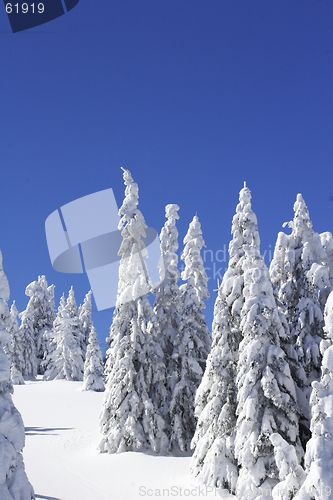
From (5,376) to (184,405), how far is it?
14.7 metres

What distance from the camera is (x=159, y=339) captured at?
26.1 m

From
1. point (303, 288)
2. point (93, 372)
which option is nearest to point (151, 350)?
point (303, 288)

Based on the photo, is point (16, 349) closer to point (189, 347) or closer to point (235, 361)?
point (189, 347)

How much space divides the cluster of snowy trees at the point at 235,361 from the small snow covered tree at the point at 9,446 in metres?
8.17

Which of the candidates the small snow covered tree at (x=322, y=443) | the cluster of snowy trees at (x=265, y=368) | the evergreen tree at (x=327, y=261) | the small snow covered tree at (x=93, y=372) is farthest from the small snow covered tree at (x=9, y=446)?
the small snow covered tree at (x=93, y=372)

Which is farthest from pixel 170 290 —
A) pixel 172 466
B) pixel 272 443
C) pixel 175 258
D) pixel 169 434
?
pixel 272 443

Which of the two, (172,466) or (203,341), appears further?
(203,341)

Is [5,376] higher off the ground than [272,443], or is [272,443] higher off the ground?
[5,376]

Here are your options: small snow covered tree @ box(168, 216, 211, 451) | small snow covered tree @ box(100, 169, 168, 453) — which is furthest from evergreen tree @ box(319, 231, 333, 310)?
small snow covered tree @ box(100, 169, 168, 453)

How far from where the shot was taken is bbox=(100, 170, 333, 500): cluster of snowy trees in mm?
14828

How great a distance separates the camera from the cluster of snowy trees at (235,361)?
14828mm

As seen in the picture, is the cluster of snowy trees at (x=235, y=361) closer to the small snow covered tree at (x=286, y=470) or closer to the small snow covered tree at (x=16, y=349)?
the small snow covered tree at (x=286, y=470)

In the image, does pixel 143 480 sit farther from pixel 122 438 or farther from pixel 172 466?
pixel 122 438

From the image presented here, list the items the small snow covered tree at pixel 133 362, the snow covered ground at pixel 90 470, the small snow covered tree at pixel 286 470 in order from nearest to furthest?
the small snow covered tree at pixel 286 470
the snow covered ground at pixel 90 470
the small snow covered tree at pixel 133 362
